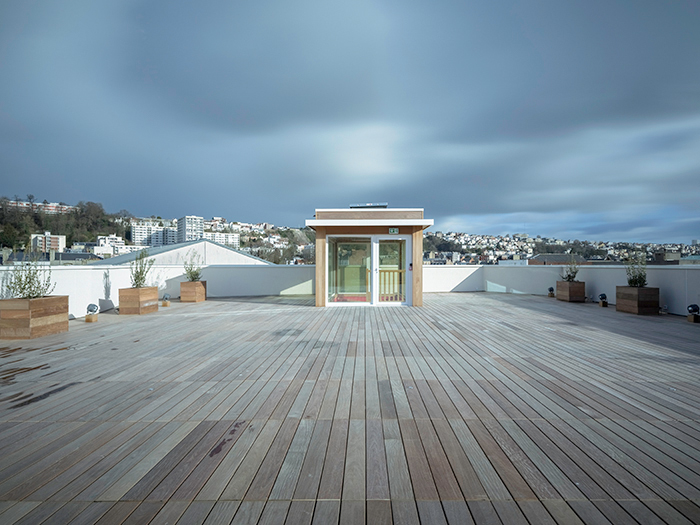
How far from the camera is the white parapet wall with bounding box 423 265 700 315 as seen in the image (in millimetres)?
6652

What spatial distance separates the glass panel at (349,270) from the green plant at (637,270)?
242 inches

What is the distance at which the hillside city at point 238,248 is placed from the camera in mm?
7707

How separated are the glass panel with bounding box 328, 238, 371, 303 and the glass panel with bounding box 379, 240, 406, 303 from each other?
1.20ft

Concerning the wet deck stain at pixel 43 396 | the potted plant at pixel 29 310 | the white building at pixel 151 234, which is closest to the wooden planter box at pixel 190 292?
the potted plant at pixel 29 310

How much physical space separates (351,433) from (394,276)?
660cm

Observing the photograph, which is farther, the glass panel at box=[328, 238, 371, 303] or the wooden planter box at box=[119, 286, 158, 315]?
the glass panel at box=[328, 238, 371, 303]

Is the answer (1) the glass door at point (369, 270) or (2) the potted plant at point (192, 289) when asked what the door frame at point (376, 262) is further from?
(2) the potted plant at point (192, 289)

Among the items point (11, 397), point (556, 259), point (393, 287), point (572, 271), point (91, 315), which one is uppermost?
point (556, 259)

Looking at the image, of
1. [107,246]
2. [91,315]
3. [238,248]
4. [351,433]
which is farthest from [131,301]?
[107,246]

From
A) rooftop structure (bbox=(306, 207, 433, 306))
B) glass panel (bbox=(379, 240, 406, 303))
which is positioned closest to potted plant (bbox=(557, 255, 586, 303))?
rooftop structure (bbox=(306, 207, 433, 306))

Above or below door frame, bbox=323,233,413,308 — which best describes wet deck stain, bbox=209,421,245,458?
below

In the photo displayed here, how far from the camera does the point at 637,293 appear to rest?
22.2ft

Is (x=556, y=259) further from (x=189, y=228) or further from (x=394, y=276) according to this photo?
(x=189, y=228)

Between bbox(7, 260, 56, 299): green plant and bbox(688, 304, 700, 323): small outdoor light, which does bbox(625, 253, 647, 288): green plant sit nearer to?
bbox(688, 304, 700, 323): small outdoor light
